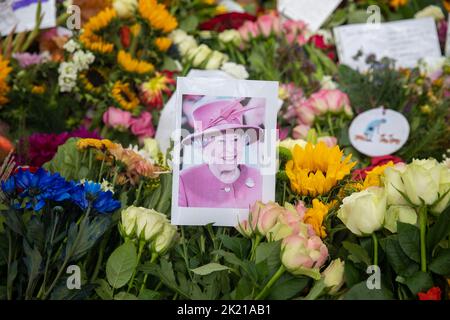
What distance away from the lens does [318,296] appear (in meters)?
0.65

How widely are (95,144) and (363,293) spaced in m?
0.43

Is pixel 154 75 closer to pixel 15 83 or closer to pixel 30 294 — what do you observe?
pixel 15 83

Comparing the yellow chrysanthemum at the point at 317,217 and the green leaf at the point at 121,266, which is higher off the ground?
the yellow chrysanthemum at the point at 317,217

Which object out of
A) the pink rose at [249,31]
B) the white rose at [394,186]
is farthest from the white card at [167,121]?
the white rose at [394,186]

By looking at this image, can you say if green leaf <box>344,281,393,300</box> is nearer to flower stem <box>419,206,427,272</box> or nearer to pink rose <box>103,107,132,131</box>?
flower stem <box>419,206,427,272</box>

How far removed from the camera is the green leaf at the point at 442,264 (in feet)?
2.10

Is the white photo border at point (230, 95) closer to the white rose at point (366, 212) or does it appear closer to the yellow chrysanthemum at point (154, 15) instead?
the white rose at point (366, 212)

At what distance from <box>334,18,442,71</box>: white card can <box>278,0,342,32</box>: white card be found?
0.12 metres

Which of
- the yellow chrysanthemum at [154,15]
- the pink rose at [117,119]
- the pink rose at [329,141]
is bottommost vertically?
the pink rose at [329,141]

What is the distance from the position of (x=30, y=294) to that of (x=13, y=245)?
0.07 metres

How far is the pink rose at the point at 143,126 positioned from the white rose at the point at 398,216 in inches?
29.1

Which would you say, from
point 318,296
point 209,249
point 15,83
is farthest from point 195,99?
point 15,83

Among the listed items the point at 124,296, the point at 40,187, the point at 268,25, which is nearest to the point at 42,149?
the point at 40,187

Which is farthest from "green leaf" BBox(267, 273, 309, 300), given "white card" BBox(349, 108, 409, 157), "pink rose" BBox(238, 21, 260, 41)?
"pink rose" BBox(238, 21, 260, 41)
